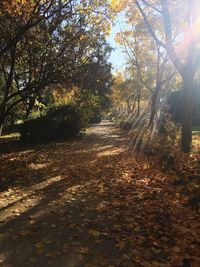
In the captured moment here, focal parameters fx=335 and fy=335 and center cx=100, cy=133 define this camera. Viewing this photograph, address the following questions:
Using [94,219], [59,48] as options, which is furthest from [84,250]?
[59,48]

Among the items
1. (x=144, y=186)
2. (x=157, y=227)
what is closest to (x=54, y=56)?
(x=144, y=186)

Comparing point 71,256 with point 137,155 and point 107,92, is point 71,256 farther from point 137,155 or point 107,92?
point 107,92

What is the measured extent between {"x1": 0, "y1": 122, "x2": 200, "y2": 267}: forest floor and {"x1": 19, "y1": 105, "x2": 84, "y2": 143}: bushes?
8205 millimetres

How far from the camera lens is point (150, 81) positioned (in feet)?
137

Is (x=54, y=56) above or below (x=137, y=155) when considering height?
above

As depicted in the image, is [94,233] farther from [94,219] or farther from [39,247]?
[39,247]

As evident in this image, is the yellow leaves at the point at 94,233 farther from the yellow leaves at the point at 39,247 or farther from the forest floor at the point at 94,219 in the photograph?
the yellow leaves at the point at 39,247

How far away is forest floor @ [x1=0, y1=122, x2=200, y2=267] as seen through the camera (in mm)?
5066

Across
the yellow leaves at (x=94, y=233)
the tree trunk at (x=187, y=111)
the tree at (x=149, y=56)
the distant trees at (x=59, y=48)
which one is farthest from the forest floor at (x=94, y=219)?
the tree at (x=149, y=56)

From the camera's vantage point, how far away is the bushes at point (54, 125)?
20.0 metres

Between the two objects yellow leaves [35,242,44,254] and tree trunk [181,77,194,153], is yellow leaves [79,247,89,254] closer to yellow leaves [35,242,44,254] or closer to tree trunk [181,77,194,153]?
yellow leaves [35,242,44,254]

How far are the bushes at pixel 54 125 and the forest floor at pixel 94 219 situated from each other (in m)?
8.21

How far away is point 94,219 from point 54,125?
14.5m

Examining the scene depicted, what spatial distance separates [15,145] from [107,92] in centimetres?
3204
